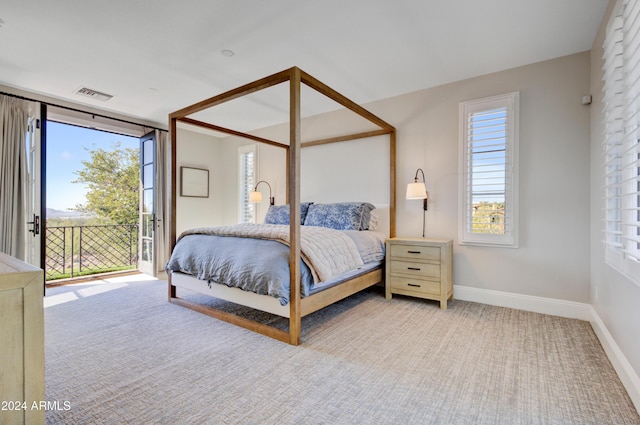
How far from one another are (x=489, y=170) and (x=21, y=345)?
12.3ft

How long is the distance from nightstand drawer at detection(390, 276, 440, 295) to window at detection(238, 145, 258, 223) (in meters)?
3.21

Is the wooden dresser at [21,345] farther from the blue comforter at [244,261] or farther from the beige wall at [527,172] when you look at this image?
the beige wall at [527,172]

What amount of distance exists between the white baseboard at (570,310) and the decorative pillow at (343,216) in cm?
135

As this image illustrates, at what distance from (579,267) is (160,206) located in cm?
555

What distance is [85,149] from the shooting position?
596cm

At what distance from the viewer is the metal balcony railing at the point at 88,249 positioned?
214 inches

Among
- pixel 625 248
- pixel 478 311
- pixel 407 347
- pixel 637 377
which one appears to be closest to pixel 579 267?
pixel 478 311

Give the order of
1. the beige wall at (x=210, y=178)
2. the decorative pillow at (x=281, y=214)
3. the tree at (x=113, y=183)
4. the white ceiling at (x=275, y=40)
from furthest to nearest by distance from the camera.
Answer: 1. the tree at (x=113, y=183)
2. the beige wall at (x=210, y=178)
3. the decorative pillow at (x=281, y=214)
4. the white ceiling at (x=275, y=40)

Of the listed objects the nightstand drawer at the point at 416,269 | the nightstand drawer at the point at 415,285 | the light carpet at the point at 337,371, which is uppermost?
the nightstand drawer at the point at 416,269

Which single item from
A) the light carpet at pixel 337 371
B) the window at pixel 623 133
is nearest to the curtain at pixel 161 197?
the light carpet at pixel 337 371

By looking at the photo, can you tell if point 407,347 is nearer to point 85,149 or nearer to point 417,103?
point 417,103

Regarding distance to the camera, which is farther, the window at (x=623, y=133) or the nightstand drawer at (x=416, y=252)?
the nightstand drawer at (x=416, y=252)

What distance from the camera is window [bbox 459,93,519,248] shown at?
3156 mm

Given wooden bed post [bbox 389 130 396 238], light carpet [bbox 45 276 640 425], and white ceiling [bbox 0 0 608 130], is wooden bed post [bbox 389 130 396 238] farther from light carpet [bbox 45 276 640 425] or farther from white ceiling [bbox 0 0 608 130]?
light carpet [bbox 45 276 640 425]
